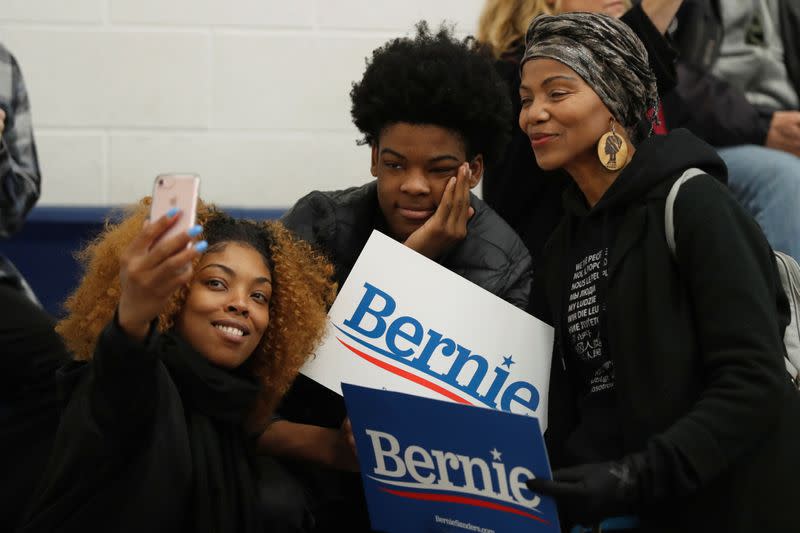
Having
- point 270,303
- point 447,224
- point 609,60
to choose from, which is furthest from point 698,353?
point 270,303

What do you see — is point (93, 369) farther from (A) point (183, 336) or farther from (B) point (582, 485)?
(B) point (582, 485)

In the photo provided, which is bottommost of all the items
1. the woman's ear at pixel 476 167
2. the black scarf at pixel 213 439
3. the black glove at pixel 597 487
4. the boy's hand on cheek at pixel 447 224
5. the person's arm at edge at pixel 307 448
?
the person's arm at edge at pixel 307 448

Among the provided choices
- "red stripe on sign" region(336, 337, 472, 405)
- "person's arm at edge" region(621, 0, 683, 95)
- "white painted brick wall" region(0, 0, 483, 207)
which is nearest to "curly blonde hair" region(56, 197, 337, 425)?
"red stripe on sign" region(336, 337, 472, 405)

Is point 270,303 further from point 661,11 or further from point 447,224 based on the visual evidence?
point 661,11

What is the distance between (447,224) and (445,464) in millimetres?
631

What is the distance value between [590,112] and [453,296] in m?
0.42

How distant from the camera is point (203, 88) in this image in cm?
365

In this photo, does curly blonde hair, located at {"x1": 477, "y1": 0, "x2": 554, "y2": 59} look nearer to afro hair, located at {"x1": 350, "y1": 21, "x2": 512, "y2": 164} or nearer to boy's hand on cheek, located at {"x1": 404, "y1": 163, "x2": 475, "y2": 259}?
afro hair, located at {"x1": 350, "y1": 21, "x2": 512, "y2": 164}

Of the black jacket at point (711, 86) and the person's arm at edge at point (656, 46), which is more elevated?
the person's arm at edge at point (656, 46)

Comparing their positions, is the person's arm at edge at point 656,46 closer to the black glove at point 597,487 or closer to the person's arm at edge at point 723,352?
the person's arm at edge at point 723,352

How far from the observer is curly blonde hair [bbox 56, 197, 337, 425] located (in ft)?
6.50

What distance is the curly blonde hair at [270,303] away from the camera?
1.98 m

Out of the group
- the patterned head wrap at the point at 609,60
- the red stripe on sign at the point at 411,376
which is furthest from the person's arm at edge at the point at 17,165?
the patterned head wrap at the point at 609,60

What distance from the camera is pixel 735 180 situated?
2.79 m
